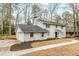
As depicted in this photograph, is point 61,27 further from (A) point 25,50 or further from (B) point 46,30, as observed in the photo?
(A) point 25,50

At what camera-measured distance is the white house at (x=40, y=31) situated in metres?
2.46

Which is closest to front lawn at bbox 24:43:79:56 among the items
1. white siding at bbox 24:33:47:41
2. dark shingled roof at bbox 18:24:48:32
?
white siding at bbox 24:33:47:41

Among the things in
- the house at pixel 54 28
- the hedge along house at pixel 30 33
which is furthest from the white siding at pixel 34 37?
the house at pixel 54 28

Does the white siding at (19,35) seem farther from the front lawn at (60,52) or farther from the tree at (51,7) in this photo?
the tree at (51,7)

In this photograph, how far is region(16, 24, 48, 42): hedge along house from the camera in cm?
245

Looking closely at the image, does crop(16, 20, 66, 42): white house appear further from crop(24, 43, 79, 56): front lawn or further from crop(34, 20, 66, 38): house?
crop(24, 43, 79, 56): front lawn

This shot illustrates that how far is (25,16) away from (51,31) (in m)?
0.41

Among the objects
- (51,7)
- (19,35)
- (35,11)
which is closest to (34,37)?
(19,35)

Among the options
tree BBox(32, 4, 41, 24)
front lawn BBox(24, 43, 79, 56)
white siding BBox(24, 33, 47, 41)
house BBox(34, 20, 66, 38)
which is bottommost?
front lawn BBox(24, 43, 79, 56)

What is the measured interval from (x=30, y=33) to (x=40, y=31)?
0.14 meters

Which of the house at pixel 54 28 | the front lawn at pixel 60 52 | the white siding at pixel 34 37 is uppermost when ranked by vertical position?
the house at pixel 54 28

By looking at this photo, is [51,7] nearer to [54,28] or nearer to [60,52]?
[54,28]

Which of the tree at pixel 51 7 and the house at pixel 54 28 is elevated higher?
the tree at pixel 51 7

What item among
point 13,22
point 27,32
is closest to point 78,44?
point 27,32
